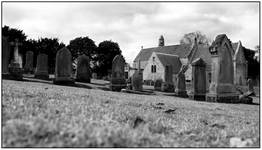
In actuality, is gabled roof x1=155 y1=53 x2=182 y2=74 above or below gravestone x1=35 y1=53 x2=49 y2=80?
above

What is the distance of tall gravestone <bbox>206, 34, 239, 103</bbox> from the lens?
16.1m

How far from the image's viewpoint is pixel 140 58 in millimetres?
74000

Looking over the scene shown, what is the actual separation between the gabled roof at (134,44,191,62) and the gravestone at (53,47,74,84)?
4791cm

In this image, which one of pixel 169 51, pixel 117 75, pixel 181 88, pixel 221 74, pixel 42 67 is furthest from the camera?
pixel 169 51

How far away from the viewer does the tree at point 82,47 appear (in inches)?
3036

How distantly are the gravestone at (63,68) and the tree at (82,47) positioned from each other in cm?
5856

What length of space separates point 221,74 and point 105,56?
201ft

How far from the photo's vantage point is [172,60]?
6381cm

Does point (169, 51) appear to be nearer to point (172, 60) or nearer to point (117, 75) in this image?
point (172, 60)

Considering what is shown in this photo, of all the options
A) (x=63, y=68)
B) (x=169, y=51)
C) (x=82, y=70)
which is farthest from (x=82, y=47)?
(x=63, y=68)

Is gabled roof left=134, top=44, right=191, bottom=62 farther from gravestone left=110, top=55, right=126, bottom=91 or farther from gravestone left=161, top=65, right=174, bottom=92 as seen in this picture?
gravestone left=110, top=55, right=126, bottom=91

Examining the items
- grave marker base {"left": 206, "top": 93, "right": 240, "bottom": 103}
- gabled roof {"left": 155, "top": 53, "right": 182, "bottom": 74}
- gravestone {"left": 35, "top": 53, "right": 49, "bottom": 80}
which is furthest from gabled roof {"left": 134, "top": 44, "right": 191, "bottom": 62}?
grave marker base {"left": 206, "top": 93, "right": 240, "bottom": 103}

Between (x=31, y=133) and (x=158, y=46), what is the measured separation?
75.7 meters

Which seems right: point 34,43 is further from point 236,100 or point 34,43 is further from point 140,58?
point 236,100
